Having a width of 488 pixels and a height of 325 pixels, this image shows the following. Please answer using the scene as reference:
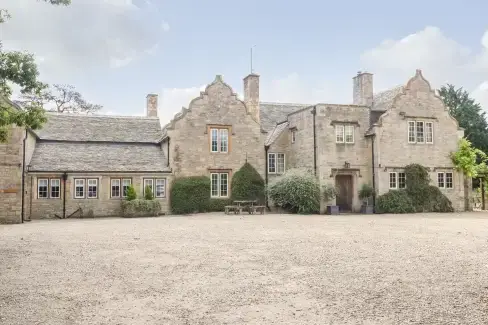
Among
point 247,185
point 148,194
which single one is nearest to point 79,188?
point 148,194

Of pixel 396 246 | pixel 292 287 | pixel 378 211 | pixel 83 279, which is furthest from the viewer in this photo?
pixel 378 211

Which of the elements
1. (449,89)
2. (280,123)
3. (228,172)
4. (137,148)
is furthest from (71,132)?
(449,89)

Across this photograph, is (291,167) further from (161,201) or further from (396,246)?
(396,246)

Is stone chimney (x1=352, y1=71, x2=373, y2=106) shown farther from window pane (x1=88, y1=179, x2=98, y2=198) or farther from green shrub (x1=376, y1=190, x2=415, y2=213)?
window pane (x1=88, y1=179, x2=98, y2=198)

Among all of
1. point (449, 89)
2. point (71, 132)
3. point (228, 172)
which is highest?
point (449, 89)

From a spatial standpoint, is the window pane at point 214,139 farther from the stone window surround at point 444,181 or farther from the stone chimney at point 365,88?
the stone window surround at point 444,181

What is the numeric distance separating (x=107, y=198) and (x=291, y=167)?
12.9 meters

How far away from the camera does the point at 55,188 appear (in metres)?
28.1

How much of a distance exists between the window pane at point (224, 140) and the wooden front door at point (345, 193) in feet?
26.3

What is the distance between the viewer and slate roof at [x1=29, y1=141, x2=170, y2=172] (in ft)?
93.4

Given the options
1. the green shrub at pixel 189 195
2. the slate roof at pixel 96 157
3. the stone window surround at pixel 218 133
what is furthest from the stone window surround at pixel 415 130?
the slate roof at pixel 96 157

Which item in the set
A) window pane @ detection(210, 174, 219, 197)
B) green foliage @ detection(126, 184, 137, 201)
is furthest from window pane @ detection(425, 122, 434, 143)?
green foliage @ detection(126, 184, 137, 201)

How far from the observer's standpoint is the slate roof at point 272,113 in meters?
36.9

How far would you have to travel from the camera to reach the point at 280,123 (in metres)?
36.5
